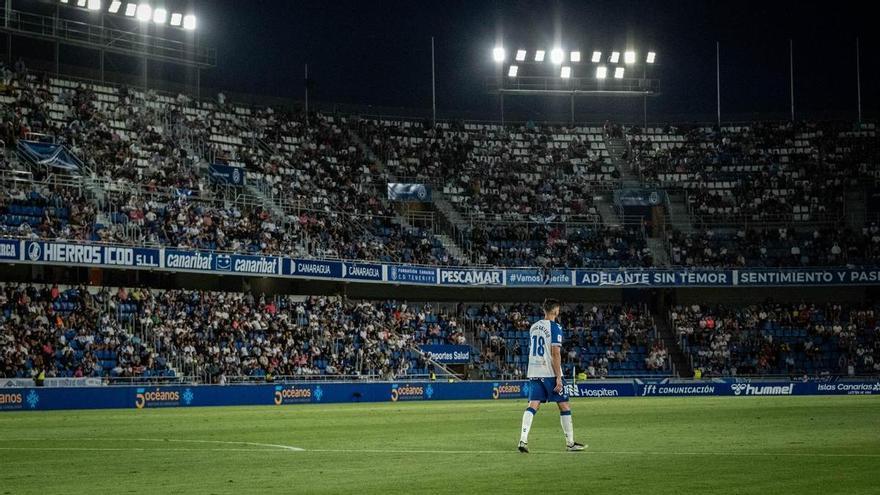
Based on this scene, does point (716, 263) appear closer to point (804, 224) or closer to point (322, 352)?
point (804, 224)

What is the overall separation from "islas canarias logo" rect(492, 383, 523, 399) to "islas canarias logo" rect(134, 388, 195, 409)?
1580cm

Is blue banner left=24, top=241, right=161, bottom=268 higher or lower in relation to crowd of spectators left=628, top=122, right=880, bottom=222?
lower

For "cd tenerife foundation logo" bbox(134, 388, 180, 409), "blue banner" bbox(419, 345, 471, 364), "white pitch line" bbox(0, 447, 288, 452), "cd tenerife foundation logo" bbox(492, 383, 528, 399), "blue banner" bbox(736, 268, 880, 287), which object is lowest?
"cd tenerife foundation logo" bbox(492, 383, 528, 399)

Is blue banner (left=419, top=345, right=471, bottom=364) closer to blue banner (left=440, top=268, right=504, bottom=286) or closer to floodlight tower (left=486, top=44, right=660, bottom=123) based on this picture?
blue banner (left=440, top=268, right=504, bottom=286)

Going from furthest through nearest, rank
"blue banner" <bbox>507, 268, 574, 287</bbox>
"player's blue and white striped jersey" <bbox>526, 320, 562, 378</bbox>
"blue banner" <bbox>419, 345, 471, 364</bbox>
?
"blue banner" <bbox>507, 268, 574, 287</bbox>, "blue banner" <bbox>419, 345, 471, 364</bbox>, "player's blue and white striped jersey" <bbox>526, 320, 562, 378</bbox>

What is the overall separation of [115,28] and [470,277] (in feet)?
79.0

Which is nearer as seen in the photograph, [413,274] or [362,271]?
[362,271]

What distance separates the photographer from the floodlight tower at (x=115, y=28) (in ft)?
206

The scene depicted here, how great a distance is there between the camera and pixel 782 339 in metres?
68.0

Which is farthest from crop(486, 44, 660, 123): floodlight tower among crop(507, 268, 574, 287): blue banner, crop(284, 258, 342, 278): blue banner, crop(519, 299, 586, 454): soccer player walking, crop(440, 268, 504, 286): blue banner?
crop(519, 299, 586, 454): soccer player walking

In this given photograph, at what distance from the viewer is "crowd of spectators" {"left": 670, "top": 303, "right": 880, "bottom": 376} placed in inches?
2613

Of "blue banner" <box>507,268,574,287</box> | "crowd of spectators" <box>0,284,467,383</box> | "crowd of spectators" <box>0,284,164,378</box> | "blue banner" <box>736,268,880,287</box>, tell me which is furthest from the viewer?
"blue banner" <box>736,268,880,287</box>

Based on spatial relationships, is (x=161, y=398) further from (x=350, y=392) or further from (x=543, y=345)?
(x=543, y=345)

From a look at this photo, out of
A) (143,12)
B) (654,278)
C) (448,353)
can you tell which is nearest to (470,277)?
(448,353)
